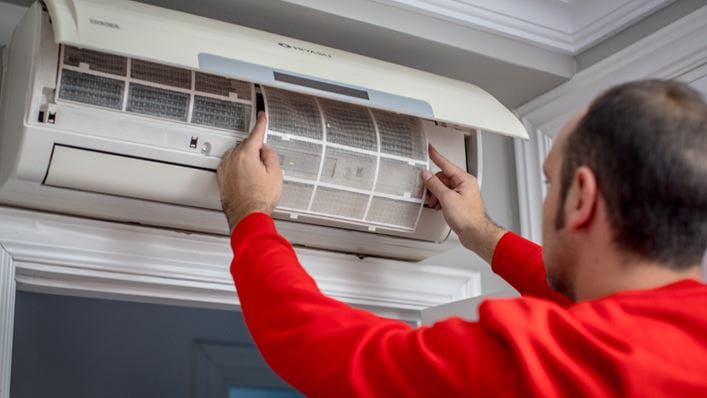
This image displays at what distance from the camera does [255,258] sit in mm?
1160

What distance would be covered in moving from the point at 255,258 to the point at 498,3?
808mm

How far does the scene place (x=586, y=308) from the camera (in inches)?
34.6

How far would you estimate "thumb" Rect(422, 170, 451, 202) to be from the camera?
1536mm

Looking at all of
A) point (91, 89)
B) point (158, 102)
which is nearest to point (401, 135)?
point (158, 102)

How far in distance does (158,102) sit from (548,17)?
0.83 meters

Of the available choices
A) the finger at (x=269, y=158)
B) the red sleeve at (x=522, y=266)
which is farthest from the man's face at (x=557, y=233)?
the finger at (x=269, y=158)

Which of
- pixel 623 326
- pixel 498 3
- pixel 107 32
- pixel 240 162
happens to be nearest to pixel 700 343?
pixel 623 326

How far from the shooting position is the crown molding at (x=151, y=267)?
143 centimetres

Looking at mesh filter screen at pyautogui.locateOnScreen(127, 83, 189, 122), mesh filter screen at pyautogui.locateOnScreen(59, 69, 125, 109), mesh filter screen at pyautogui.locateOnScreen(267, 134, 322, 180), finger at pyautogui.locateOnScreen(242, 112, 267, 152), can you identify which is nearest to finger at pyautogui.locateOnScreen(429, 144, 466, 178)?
mesh filter screen at pyautogui.locateOnScreen(267, 134, 322, 180)

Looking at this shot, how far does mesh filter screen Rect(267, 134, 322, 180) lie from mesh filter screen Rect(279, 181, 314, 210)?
16 millimetres

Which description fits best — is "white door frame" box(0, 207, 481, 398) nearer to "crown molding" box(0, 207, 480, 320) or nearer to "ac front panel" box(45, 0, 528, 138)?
"crown molding" box(0, 207, 480, 320)

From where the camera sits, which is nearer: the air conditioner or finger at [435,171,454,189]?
the air conditioner

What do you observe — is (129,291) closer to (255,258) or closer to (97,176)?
(97,176)

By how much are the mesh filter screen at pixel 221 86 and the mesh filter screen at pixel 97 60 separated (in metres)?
0.12
